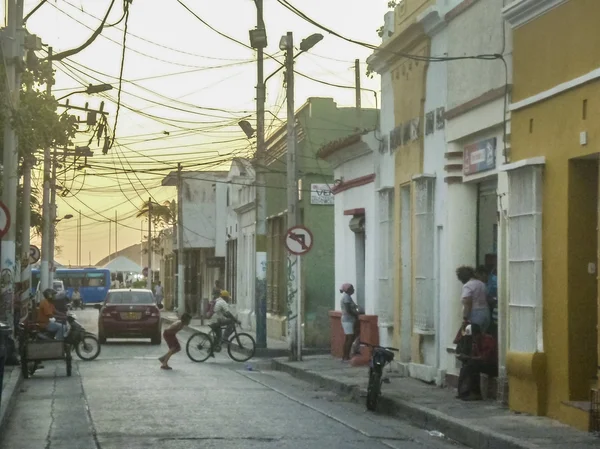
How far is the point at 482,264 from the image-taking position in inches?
811

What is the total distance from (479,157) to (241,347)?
1379cm

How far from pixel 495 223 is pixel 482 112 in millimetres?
1883

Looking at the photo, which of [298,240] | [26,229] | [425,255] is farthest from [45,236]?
[425,255]

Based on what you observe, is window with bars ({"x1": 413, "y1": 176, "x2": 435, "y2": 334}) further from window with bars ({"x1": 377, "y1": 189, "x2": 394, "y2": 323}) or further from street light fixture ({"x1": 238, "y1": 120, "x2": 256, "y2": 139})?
street light fixture ({"x1": 238, "y1": 120, "x2": 256, "y2": 139})

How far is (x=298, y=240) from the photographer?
29.1 m

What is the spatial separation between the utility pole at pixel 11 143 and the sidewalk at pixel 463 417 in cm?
647

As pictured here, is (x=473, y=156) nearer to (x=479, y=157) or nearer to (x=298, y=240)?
(x=479, y=157)

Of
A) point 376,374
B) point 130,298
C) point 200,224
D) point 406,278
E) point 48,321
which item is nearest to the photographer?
point 376,374

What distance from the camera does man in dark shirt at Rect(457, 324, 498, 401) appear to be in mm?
18297

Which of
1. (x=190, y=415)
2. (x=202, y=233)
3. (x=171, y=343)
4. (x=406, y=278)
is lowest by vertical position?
(x=190, y=415)

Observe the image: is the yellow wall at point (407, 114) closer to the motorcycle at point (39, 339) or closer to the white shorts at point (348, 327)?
the white shorts at point (348, 327)

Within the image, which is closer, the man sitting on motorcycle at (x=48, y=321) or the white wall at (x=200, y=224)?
the man sitting on motorcycle at (x=48, y=321)

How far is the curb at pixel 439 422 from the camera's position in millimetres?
13622

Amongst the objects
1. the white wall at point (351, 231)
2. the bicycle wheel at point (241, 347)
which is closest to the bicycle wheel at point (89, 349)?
the bicycle wheel at point (241, 347)
